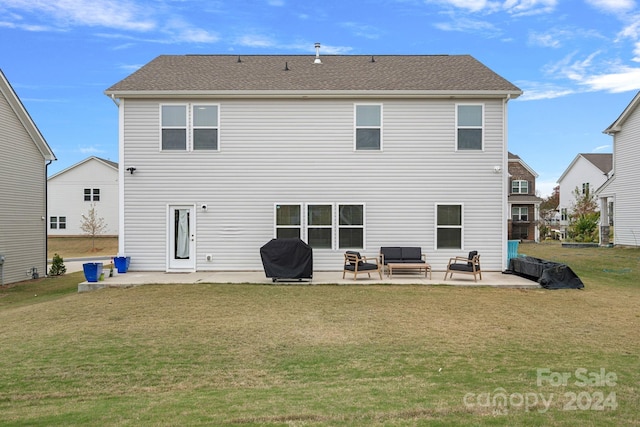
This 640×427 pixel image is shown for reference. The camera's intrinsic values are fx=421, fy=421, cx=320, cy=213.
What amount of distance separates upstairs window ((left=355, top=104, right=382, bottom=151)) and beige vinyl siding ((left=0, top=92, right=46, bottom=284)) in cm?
1264

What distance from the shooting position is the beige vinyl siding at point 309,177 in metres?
13.6

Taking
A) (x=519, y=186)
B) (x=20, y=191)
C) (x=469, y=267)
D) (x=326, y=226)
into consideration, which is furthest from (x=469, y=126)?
(x=519, y=186)

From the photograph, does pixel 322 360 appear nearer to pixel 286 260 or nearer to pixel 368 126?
pixel 286 260

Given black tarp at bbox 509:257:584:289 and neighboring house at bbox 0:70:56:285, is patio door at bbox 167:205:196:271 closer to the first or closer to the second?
neighboring house at bbox 0:70:56:285

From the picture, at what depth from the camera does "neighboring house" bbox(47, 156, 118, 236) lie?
118ft

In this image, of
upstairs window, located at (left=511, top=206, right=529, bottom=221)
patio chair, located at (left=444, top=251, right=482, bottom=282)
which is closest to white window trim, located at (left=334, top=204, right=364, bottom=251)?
patio chair, located at (left=444, top=251, right=482, bottom=282)

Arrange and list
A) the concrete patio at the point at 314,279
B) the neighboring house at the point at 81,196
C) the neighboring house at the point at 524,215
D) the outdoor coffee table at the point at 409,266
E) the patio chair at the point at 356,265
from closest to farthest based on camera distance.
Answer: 1. the concrete patio at the point at 314,279
2. the outdoor coffee table at the point at 409,266
3. the patio chair at the point at 356,265
4. the neighboring house at the point at 524,215
5. the neighboring house at the point at 81,196

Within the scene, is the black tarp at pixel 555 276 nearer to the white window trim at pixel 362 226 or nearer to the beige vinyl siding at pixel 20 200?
the white window trim at pixel 362 226

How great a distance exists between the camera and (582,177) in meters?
42.1

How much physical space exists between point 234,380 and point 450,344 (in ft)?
10.6

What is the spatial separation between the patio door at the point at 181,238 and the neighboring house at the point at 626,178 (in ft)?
70.6

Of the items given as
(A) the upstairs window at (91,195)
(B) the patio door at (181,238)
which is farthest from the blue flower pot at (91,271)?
(A) the upstairs window at (91,195)

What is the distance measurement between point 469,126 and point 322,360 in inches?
420

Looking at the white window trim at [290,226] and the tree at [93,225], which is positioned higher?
the white window trim at [290,226]
